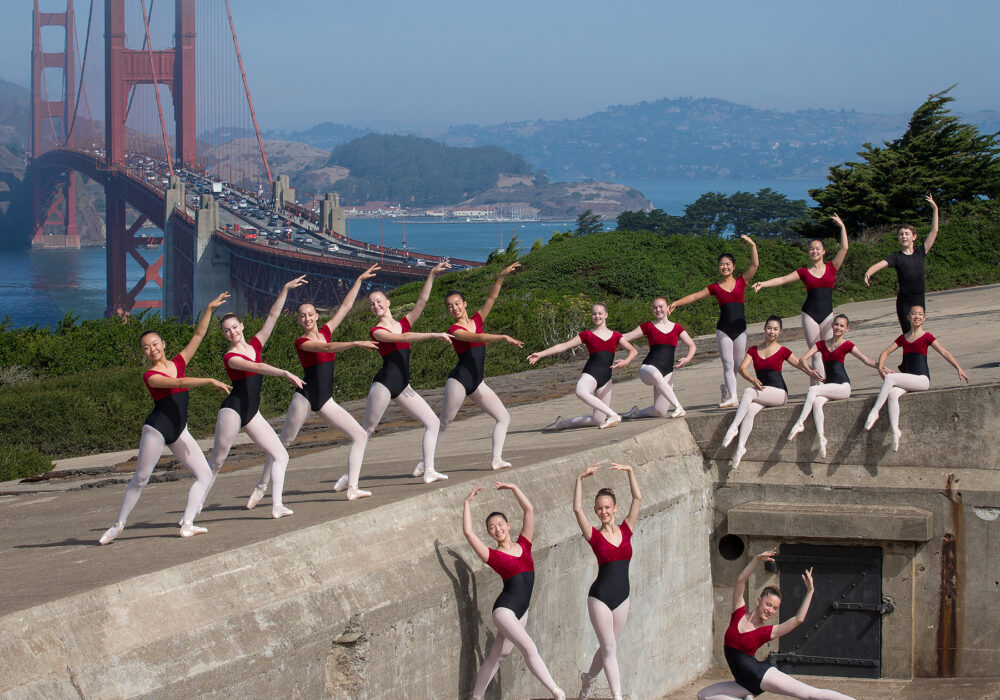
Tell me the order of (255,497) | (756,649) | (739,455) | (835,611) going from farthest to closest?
(835,611)
(739,455)
(255,497)
(756,649)

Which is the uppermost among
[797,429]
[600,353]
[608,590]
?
[600,353]

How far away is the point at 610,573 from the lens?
28.0ft

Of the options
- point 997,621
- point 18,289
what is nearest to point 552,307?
point 997,621

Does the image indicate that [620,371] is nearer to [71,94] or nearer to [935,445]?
[935,445]

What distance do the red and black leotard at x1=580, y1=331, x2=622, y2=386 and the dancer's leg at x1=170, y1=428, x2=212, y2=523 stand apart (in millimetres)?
4287

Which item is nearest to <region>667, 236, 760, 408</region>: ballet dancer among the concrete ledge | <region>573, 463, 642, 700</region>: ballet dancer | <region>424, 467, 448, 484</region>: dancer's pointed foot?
the concrete ledge

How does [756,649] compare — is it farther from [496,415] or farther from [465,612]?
[496,415]

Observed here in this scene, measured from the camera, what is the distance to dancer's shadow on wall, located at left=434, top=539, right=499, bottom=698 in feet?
28.1

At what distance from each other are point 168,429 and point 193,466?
338 mm

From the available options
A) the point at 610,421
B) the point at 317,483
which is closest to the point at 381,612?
the point at 317,483

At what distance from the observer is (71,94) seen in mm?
198750

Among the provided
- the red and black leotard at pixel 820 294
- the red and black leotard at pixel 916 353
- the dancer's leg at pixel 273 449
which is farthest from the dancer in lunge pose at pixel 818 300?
the dancer's leg at pixel 273 449

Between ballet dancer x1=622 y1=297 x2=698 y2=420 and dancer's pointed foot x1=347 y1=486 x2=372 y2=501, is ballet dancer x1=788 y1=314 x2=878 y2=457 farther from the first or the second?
dancer's pointed foot x1=347 y1=486 x2=372 y2=501

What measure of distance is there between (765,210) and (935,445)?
99.0 meters
